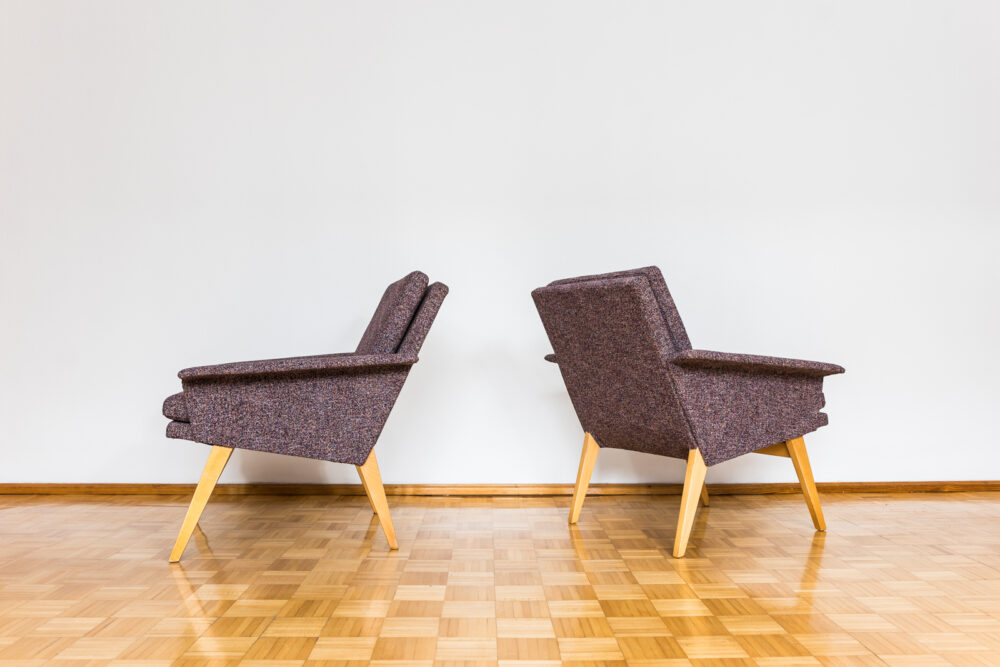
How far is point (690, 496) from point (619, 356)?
0.50m

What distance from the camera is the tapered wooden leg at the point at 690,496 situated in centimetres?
247

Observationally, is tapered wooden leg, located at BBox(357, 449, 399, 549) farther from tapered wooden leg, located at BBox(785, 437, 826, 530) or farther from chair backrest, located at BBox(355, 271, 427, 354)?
tapered wooden leg, located at BBox(785, 437, 826, 530)

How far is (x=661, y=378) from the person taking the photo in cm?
246

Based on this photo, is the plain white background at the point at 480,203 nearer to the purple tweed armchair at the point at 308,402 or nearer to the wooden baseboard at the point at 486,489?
the wooden baseboard at the point at 486,489

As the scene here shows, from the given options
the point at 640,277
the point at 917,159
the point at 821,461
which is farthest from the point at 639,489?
the point at 917,159

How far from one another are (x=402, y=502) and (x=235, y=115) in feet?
6.53

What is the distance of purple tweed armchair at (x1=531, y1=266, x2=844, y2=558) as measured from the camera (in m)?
2.44

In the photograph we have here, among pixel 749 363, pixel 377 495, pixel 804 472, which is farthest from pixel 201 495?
pixel 804 472

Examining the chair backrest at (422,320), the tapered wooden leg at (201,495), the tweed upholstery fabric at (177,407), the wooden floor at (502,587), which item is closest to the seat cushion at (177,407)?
the tweed upholstery fabric at (177,407)

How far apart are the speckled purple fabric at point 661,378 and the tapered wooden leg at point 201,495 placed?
1.21m

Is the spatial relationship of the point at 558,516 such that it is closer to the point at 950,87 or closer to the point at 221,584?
the point at 221,584

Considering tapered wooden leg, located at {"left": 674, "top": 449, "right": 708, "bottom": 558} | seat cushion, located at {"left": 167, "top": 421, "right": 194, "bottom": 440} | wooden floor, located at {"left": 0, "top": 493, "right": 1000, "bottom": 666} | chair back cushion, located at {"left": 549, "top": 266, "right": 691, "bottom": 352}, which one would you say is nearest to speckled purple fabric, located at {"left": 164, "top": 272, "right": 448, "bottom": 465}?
seat cushion, located at {"left": 167, "top": 421, "right": 194, "bottom": 440}

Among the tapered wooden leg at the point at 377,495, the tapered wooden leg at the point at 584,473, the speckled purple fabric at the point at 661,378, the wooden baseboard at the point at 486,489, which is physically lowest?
the wooden baseboard at the point at 486,489

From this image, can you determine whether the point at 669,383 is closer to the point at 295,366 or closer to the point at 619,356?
the point at 619,356
